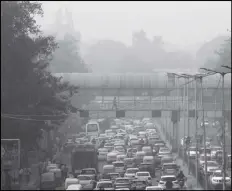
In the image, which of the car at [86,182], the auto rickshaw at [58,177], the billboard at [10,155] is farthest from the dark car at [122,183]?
the auto rickshaw at [58,177]

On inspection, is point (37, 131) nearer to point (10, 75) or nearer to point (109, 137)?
point (10, 75)

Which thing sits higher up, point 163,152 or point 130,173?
point 163,152

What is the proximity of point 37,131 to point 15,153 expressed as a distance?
8072mm

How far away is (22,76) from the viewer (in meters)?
57.3

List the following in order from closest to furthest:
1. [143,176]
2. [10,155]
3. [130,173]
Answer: [10,155]
[143,176]
[130,173]

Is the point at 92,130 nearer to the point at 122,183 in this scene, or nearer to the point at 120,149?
the point at 120,149

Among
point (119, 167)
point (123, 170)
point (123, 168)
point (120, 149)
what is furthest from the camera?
point (120, 149)

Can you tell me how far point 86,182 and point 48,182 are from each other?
273 centimetres

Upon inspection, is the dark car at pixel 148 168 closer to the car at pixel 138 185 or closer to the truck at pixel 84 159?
the truck at pixel 84 159

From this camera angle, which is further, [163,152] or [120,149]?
[120,149]

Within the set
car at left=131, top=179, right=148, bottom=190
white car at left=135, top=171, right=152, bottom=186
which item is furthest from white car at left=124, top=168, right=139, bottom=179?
car at left=131, top=179, right=148, bottom=190

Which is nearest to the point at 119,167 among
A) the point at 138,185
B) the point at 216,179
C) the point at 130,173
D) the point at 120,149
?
the point at 130,173

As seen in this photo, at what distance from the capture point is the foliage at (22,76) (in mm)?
55562

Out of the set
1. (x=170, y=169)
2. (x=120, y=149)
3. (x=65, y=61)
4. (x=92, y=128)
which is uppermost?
(x=65, y=61)
